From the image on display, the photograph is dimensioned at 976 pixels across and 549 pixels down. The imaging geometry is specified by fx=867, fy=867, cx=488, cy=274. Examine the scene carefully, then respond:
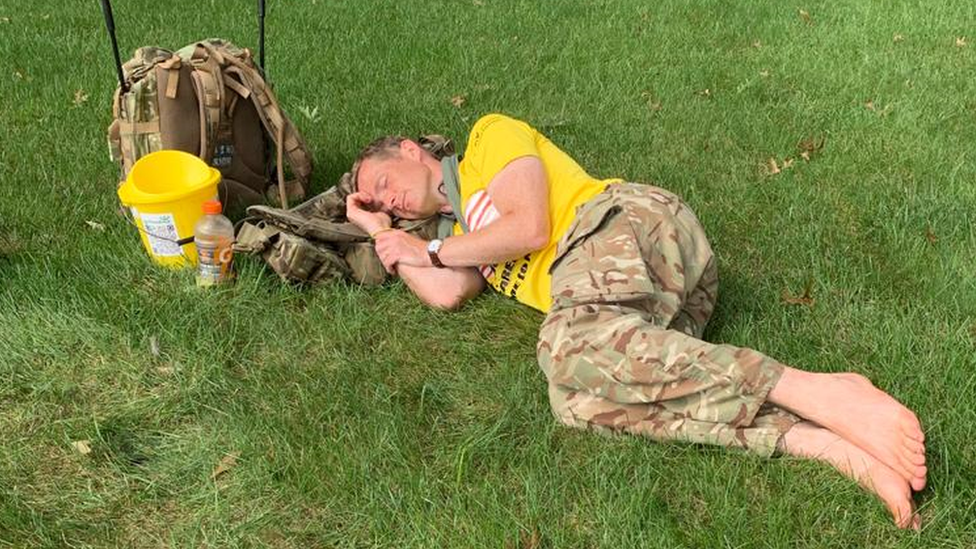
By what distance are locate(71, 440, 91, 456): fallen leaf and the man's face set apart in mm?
1637

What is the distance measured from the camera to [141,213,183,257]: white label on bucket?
383 cm

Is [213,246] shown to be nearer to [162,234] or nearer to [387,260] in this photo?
[162,234]

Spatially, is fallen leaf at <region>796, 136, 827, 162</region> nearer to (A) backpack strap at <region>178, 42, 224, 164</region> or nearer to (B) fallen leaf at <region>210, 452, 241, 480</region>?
(A) backpack strap at <region>178, 42, 224, 164</region>

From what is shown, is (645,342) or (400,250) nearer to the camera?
(645,342)

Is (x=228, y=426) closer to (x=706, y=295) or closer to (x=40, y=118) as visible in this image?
(x=706, y=295)

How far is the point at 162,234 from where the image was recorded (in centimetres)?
390

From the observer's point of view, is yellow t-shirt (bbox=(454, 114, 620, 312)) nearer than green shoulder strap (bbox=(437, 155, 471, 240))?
Yes

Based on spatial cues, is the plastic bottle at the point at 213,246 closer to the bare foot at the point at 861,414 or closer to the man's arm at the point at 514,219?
the man's arm at the point at 514,219

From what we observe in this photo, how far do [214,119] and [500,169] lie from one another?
1682 mm

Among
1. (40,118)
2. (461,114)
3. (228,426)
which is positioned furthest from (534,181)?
(40,118)

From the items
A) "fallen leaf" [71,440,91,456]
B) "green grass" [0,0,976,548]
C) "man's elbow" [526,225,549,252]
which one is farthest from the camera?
"man's elbow" [526,225,549,252]

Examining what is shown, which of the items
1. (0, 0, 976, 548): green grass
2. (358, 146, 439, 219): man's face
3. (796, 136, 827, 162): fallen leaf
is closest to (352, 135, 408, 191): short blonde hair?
(358, 146, 439, 219): man's face

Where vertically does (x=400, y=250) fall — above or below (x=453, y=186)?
below

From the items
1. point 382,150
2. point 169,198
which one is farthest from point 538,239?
point 169,198
